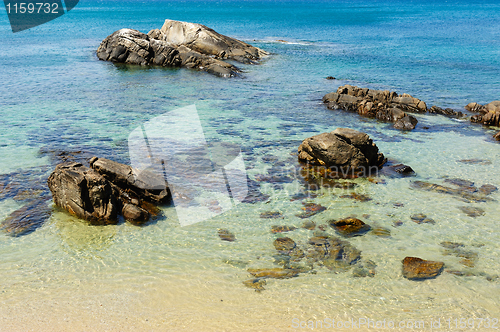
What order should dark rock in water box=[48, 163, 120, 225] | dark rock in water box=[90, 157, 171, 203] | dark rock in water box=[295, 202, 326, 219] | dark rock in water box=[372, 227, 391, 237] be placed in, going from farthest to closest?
1. dark rock in water box=[90, 157, 171, 203]
2. dark rock in water box=[295, 202, 326, 219]
3. dark rock in water box=[48, 163, 120, 225]
4. dark rock in water box=[372, 227, 391, 237]

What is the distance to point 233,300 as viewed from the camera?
811cm

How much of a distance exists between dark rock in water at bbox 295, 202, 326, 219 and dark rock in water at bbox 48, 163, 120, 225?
526 centimetres

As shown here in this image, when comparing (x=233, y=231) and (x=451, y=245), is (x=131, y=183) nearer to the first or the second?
(x=233, y=231)

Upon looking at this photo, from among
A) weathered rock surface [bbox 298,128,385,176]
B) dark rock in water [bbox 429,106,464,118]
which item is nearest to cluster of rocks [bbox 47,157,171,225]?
weathered rock surface [bbox 298,128,385,176]

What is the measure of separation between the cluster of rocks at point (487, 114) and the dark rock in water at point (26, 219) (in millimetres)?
18562

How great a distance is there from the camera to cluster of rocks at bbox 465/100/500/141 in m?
20.5

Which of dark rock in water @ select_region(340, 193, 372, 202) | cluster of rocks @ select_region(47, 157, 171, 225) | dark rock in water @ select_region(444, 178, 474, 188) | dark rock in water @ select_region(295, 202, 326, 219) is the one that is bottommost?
dark rock in water @ select_region(340, 193, 372, 202)

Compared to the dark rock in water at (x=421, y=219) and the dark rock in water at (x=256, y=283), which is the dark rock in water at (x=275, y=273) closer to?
the dark rock in water at (x=256, y=283)

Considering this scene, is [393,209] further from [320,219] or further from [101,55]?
[101,55]

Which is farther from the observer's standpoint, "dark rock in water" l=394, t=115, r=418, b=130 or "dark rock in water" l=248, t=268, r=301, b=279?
"dark rock in water" l=394, t=115, r=418, b=130

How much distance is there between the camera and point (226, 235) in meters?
10.6

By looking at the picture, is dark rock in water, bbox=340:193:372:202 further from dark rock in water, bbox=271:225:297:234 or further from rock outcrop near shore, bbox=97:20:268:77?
rock outcrop near shore, bbox=97:20:268:77

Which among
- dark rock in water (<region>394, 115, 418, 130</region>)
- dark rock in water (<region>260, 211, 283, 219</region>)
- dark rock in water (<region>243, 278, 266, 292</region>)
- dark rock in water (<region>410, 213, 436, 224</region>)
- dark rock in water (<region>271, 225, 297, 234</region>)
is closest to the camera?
dark rock in water (<region>243, 278, 266, 292</region>)

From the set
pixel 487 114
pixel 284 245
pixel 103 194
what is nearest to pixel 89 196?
pixel 103 194
